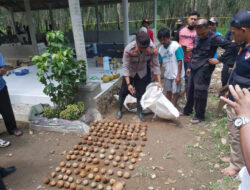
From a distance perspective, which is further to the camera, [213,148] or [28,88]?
[28,88]

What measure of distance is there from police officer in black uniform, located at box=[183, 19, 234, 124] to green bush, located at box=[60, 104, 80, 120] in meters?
2.22

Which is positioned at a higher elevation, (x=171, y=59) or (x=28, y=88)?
(x=171, y=59)

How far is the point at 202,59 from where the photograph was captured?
10.1 ft

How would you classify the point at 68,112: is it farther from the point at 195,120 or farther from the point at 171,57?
the point at 195,120

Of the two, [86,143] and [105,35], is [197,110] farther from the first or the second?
[105,35]

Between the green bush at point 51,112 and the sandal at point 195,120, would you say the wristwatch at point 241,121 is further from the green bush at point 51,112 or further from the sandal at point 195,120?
the green bush at point 51,112

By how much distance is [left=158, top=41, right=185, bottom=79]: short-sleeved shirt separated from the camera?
Result: 136 inches

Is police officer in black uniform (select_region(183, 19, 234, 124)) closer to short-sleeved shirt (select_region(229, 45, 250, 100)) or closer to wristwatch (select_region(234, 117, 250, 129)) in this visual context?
short-sleeved shirt (select_region(229, 45, 250, 100))

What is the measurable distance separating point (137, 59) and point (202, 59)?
43.7 inches

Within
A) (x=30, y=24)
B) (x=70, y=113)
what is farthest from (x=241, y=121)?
(x=30, y=24)

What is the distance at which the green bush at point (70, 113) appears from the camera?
3500 mm

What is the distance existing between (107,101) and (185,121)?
5.83ft

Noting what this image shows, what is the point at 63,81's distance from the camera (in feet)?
11.0

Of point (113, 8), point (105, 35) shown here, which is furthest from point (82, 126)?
point (113, 8)
